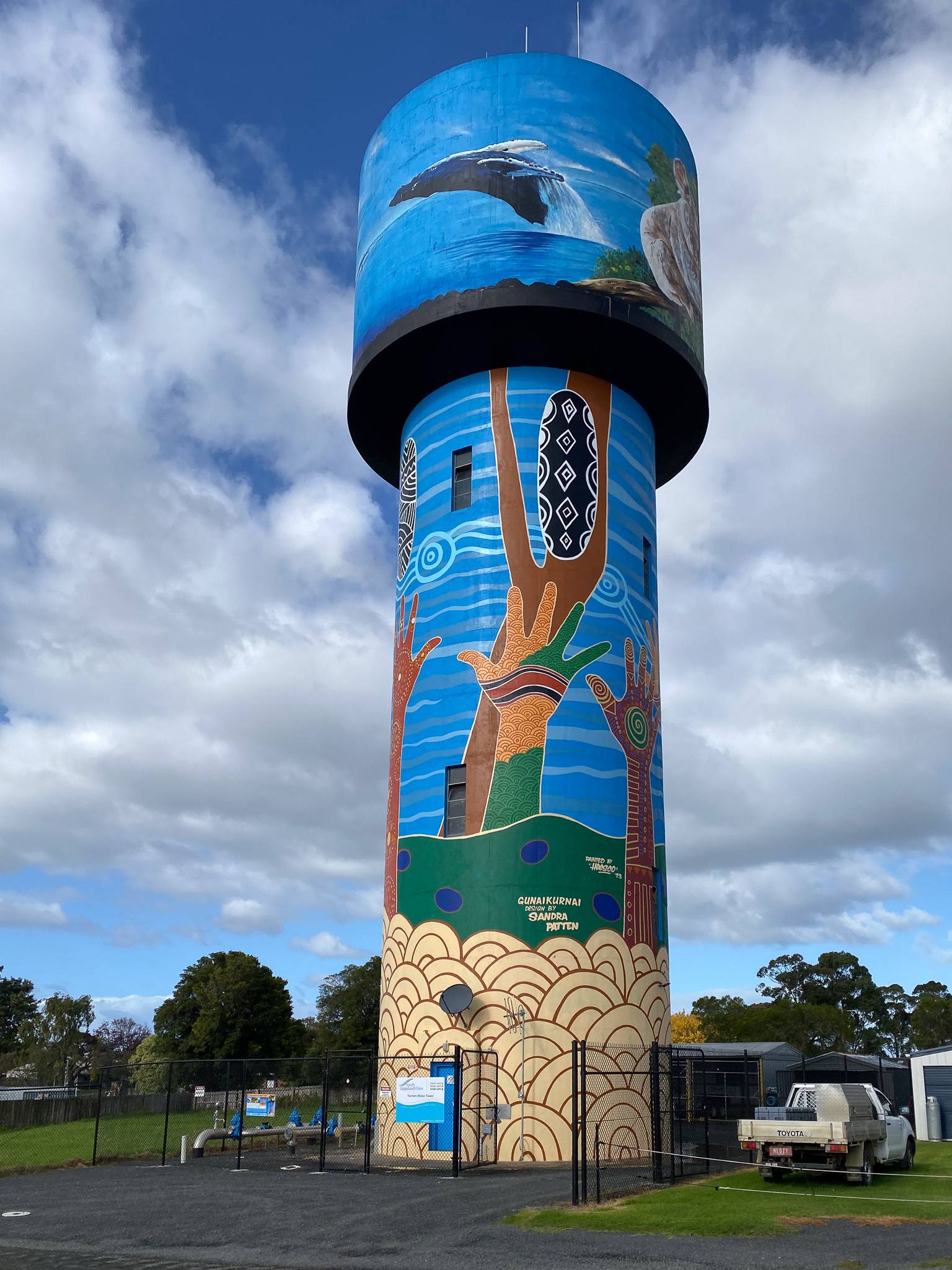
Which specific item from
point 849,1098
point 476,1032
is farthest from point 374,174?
point 849,1098

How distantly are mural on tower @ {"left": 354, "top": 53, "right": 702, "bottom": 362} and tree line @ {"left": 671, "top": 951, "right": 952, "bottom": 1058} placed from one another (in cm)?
7041

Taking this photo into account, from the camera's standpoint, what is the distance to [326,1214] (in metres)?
18.3

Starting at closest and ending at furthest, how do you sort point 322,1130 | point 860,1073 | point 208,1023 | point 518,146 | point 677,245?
1. point 322,1130
2. point 518,146
3. point 677,245
4. point 860,1073
5. point 208,1023

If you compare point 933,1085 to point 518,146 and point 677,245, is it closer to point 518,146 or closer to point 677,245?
point 677,245

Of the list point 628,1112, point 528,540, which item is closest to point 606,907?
point 628,1112

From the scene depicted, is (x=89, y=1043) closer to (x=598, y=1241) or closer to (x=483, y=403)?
(x=483, y=403)

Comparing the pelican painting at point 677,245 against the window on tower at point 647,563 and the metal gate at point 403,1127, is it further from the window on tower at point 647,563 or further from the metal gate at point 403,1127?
the metal gate at point 403,1127

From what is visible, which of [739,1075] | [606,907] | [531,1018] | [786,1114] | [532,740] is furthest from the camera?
[739,1075]

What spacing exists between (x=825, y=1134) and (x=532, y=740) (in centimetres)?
1080

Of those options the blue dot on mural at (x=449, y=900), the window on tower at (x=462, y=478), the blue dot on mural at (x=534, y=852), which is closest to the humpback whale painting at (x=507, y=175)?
the window on tower at (x=462, y=478)

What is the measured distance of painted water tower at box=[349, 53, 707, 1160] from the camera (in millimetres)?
27047

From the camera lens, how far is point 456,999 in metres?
26.4

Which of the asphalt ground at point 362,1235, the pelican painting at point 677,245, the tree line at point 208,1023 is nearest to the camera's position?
the asphalt ground at point 362,1235

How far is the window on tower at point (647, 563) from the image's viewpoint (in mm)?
32156
